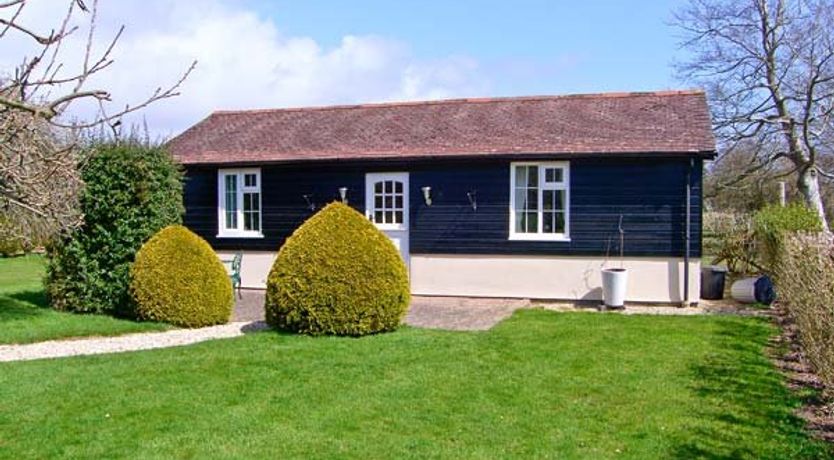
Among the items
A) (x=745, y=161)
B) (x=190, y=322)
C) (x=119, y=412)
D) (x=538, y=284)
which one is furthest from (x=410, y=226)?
(x=745, y=161)

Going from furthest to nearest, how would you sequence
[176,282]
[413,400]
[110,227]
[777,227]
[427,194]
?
[427,194] < [777,227] < [110,227] < [176,282] < [413,400]

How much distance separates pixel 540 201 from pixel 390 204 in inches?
125

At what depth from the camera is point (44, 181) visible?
10.1 ft

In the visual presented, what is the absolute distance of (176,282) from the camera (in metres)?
11.2

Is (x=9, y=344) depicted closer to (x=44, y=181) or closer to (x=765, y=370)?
(x=44, y=181)

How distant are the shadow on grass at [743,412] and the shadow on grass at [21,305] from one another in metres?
10.2

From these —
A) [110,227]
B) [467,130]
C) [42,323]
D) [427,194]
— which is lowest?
[42,323]

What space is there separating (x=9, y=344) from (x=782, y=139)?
2457 centimetres

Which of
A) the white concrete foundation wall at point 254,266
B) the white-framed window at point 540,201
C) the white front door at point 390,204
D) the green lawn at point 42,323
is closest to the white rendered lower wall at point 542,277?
the white-framed window at point 540,201

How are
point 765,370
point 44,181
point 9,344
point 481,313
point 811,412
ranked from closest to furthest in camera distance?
point 44,181
point 811,412
point 765,370
point 9,344
point 481,313

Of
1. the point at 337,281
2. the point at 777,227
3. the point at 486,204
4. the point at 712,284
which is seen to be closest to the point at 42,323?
the point at 337,281

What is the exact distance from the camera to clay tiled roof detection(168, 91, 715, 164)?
555 inches

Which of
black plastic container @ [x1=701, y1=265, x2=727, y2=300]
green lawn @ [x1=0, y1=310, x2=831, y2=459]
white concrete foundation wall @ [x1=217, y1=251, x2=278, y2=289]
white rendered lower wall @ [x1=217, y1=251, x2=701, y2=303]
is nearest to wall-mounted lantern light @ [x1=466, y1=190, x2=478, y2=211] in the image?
white rendered lower wall @ [x1=217, y1=251, x2=701, y2=303]

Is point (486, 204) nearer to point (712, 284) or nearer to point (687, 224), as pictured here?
point (687, 224)
